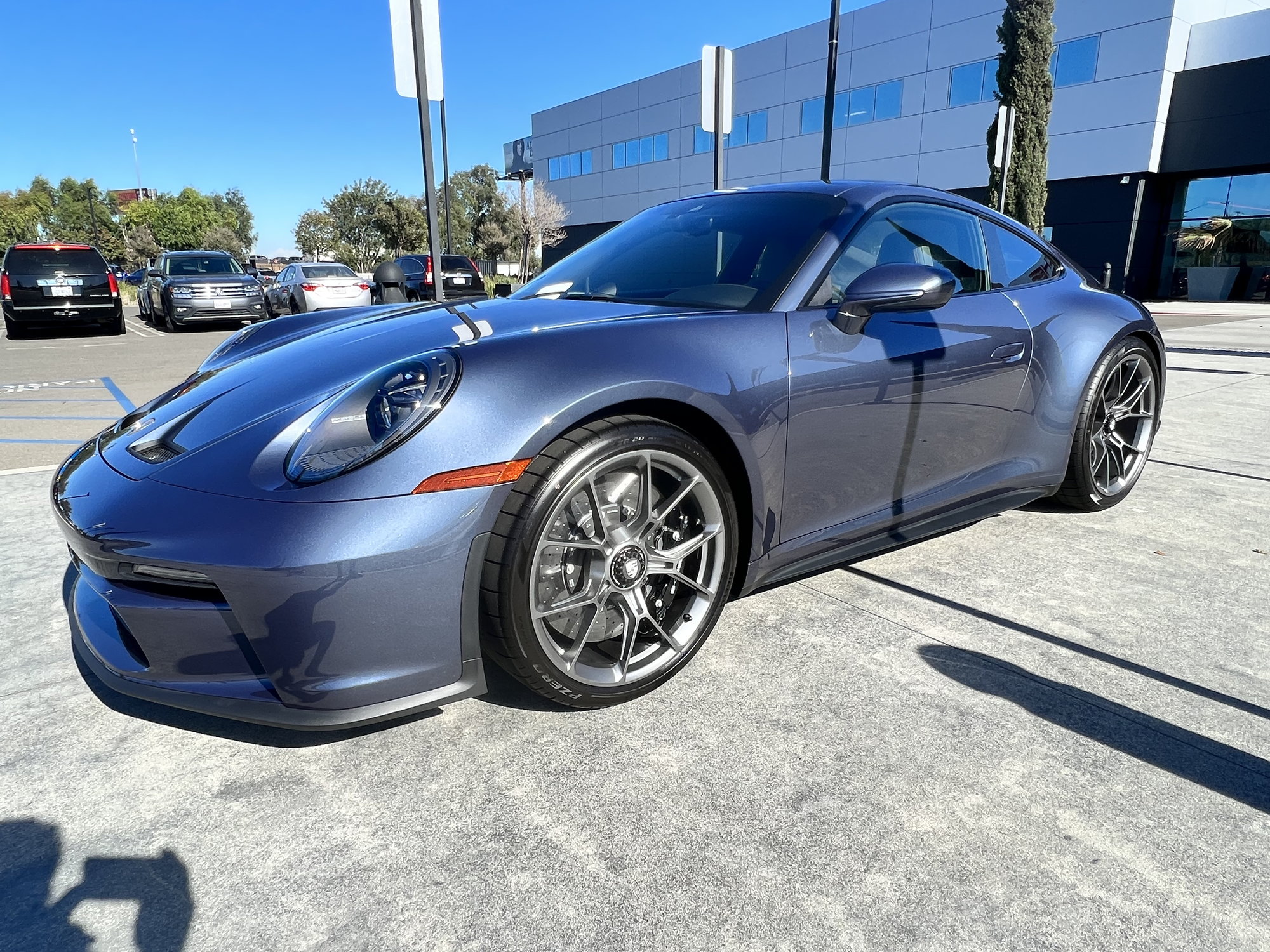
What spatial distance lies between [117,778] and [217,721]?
26 centimetres

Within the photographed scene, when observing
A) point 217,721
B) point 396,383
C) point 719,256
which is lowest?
point 217,721

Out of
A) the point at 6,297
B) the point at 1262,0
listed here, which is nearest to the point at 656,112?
the point at 1262,0

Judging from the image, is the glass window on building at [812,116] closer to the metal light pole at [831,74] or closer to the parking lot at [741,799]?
the metal light pole at [831,74]

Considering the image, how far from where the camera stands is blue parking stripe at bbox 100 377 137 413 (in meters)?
6.61

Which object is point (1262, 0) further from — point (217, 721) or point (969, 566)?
point (217, 721)

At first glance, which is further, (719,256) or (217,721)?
(719,256)

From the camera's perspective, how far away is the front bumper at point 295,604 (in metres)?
1.66

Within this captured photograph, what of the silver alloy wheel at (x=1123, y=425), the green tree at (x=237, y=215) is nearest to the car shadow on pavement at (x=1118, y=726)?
the silver alloy wheel at (x=1123, y=425)

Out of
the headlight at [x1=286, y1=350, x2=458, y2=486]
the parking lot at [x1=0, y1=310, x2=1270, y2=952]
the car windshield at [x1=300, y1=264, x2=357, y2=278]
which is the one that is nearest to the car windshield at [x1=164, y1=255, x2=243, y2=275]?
the car windshield at [x1=300, y1=264, x2=357, y2=278]

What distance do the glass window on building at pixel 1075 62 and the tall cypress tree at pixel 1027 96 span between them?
3.91 metres

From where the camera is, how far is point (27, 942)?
54.7 inches

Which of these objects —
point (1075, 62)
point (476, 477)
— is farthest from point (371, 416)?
point (1075, 62)

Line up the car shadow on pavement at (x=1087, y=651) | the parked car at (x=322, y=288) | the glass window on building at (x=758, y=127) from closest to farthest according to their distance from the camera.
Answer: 1. the car shadow on pavement at (x=1087, y=651)
2. the parked car at (x=322, y=288)
3. the glass window on building at (x=758, y=127)

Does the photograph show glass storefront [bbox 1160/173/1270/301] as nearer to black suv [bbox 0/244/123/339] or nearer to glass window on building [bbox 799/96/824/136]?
glass window on building [bbox 799/96/824/136]
